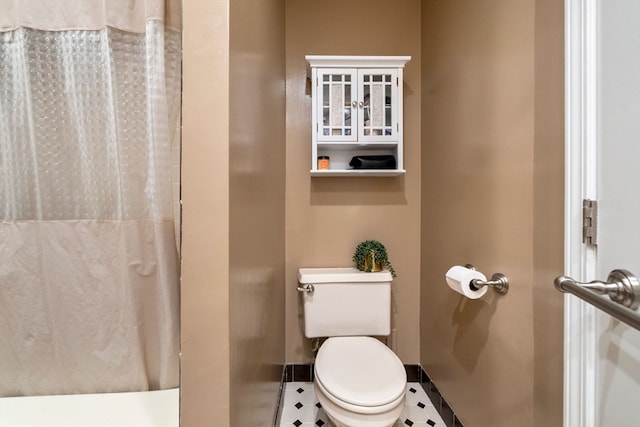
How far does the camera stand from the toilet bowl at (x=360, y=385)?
99cm

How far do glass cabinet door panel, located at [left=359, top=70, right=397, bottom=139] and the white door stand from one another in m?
0.89

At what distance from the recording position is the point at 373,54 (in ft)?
5.65

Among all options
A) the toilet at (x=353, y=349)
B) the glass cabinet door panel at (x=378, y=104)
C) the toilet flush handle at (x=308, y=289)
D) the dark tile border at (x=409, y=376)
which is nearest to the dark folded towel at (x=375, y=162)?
the glass cabinet door panel at (x=378, y=104)

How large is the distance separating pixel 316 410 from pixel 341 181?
1.30 metres

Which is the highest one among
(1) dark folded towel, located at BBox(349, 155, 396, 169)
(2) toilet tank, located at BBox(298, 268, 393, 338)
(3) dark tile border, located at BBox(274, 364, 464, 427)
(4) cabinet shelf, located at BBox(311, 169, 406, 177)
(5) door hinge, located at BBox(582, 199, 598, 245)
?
(1) dark folded towel, located at BBox(349, 155, 396, 169)

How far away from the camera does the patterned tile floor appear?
55.1 inches

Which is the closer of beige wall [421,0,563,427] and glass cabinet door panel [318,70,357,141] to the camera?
beige wall [421,0,563,427]

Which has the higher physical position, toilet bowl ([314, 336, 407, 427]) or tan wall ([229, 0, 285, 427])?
tan wall ([229, 0, 285, 427])

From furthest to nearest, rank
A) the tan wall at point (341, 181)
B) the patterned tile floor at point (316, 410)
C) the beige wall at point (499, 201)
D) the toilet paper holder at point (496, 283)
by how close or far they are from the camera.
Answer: the tan wall at point (341, 181) < the patterned tile floor at point (316, 410) < the toilet paper holder at point (496, 283) < the beige wall at point (499, 201)

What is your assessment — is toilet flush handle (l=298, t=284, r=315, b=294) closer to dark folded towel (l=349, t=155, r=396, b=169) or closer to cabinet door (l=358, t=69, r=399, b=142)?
dark folded towel (l=349, t=155, r=396, b=169)

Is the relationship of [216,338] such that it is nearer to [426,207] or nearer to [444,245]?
[444,245]

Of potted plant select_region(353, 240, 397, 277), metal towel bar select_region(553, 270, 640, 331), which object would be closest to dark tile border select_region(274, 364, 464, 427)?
potted plant select_region(353, 240, 397, 277)

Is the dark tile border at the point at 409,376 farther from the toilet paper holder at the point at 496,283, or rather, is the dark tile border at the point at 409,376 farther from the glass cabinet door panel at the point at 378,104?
the glass cabinet door panel at the point at 378,104

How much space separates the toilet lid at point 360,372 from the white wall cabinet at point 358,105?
0.92 metres
